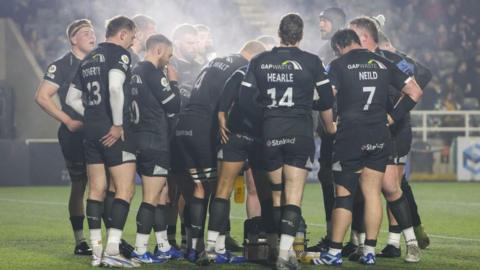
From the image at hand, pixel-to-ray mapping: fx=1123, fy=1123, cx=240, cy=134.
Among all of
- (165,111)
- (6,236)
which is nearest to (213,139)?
(165,111)

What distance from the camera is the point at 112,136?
9.68 metres

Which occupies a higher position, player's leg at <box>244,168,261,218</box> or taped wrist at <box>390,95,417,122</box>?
taped wrist at <box>390,95,417,122</box>

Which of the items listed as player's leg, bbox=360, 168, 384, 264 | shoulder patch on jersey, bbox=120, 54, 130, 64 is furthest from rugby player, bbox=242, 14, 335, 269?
shoulder patch on jersey, bbox=120, 54, 130, 64

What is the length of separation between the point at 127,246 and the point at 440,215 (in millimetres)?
6340

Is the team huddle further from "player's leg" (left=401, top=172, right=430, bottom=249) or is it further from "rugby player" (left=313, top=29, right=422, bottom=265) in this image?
"player's leg" (left=401, top=172, right=430, bottom=249)

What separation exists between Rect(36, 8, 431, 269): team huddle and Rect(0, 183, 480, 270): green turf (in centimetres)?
36

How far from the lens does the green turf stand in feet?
33.5

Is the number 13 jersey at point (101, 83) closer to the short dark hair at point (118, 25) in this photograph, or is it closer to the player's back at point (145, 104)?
the short dark hair at point (118, 25)

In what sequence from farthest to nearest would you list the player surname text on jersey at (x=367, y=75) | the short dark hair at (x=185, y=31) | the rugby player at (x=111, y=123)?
1. the short dark hair at (x=185, y=31)
2. the player surname text on jersey at (x=367, y=75)
3. the rugby player at (x=111, y=123)

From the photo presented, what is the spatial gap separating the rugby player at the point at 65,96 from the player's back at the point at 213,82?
1168 millimetres

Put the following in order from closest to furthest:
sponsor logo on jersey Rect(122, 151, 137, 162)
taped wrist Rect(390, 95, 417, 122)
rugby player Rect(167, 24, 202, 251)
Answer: sponsor logo on jersey Rect(122, 151, 137, 162) < taped wrist Rect(390, 95, 417, 122) < rugby player Rect(167, 24, 202, 251)

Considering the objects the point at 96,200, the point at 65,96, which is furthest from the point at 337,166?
the point at 65,96

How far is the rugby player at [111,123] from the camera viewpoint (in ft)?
31.6

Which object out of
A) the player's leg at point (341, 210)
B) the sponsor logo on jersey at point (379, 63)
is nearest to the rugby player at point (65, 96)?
the player's leg at point (341, 210)
